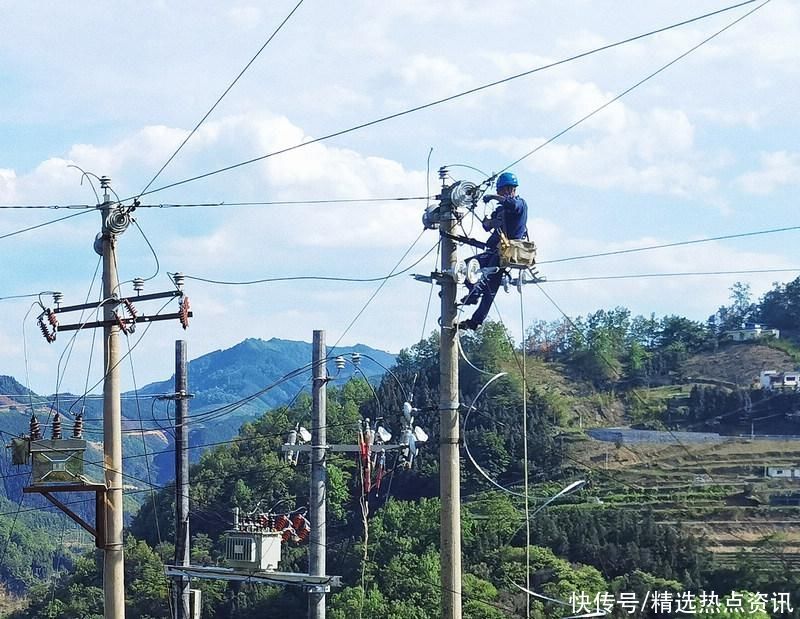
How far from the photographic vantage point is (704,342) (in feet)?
457

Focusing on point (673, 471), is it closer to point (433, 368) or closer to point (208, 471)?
point (433, 368)

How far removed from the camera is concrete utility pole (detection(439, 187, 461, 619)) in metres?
13.8

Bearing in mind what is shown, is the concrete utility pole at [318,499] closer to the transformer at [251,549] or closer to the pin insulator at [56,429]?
the transformer at [251,549]

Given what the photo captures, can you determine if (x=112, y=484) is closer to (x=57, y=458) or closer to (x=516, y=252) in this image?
(x=57, y=458)

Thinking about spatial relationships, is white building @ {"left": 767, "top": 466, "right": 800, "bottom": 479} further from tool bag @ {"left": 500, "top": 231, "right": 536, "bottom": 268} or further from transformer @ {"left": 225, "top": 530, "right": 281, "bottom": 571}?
tool bag @ {"left": 500, "top": 231, "right": 536, "bottom": 268}

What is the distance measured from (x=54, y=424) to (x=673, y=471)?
89.7 m

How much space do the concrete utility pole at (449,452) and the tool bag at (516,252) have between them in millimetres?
715

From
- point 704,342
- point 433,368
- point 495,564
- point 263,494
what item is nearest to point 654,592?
point 495,564

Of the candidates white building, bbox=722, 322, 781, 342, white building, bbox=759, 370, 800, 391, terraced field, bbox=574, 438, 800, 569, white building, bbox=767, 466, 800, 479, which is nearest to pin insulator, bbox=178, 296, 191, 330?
terraced field, bbox=574, 438, 800, 569

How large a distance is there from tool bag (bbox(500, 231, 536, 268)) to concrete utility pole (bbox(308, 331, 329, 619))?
25.1ft

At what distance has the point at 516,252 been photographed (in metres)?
14.9

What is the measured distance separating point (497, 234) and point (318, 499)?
323 inches

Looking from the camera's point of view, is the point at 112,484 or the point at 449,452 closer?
the point at 449,452

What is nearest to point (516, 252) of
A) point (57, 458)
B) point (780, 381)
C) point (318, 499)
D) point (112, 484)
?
point (112, 484)
